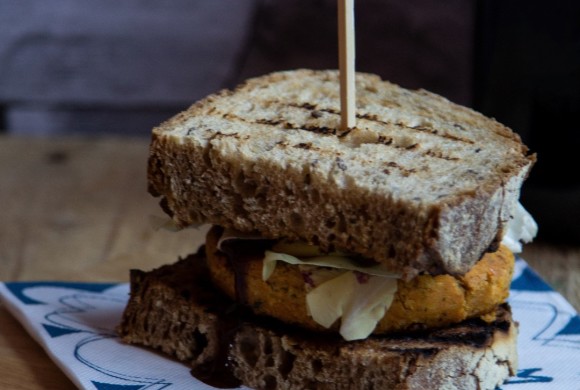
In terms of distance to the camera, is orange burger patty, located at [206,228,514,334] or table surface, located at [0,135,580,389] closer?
orange burger patty, located at [206,228,514,334]

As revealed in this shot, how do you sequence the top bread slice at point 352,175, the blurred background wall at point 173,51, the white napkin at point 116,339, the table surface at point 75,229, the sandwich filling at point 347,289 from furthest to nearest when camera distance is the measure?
the blurred background wall at point 173,51, the table surface at point 75,229, the white napkin at point 116,339, the sandwich filling at point 347,289, the top bread slice at point 352,175

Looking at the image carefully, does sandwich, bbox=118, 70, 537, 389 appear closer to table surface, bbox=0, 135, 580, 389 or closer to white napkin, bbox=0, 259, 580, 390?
white napkin, bbox=0, 259, 580, 390

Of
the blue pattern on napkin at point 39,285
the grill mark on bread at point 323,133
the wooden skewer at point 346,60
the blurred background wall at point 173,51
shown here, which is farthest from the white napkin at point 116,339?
the blurred background wall at point 173,51

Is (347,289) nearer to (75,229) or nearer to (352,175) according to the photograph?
(352,175)

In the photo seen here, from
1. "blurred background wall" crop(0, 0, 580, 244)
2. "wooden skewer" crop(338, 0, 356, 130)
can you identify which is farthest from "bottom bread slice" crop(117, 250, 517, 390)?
"blurred background wall" crop(0, 0, 580, 244)

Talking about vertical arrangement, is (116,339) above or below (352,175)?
below

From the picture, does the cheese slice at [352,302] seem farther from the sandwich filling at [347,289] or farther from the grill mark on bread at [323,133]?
the grill mark on bread at [323,133]

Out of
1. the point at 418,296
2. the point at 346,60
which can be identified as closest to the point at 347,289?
the point at 418,296
